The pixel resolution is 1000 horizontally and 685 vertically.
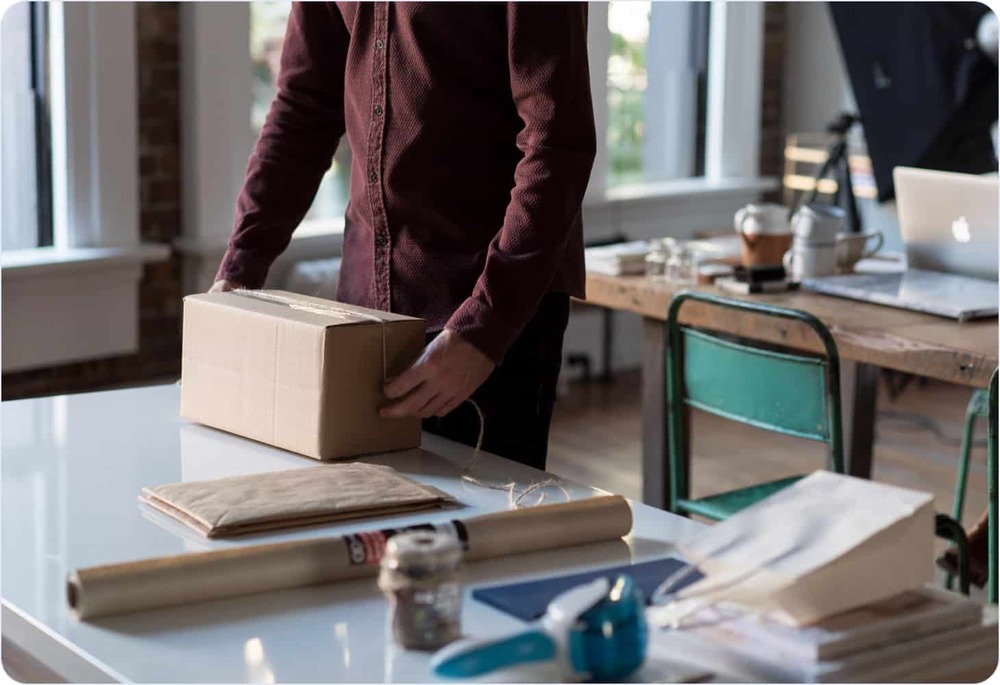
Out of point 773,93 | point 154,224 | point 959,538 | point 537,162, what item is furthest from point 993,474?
point 773,93

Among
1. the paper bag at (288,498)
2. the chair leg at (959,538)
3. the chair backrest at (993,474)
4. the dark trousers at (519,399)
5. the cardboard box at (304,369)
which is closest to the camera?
the paper bag at (288,498)

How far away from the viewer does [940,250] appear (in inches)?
121

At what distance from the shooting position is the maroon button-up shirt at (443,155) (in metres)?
1.71

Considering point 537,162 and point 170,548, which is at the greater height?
point 537,162

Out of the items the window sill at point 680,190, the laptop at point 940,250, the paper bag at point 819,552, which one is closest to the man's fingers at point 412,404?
the paper bag at point 819,552

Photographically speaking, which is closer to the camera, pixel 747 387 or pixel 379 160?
pixel 379 160

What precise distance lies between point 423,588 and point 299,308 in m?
0.67

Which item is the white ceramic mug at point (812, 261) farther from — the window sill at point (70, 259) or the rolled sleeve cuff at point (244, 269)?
the window sill at point (70, 259)

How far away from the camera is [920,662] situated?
1123 mm

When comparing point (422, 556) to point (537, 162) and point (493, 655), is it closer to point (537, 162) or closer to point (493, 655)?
point (493, 655)

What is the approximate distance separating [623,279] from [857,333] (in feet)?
2.15

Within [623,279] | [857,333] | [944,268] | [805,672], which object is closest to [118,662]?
[805,672]

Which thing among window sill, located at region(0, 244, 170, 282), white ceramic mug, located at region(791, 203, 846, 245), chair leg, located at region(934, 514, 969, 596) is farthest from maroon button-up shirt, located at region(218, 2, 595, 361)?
window sill, located at region(0, 244, 170, 282)

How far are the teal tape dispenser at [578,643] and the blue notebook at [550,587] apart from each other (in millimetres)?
131
